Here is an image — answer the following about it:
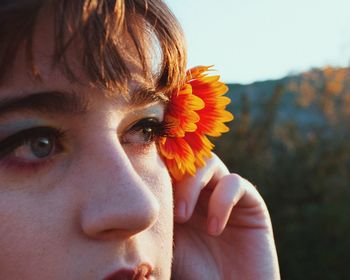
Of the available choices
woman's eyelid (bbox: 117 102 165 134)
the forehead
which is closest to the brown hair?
the forehead

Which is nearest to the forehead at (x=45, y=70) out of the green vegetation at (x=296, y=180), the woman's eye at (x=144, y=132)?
the woman's eye at (x=144, y=132)

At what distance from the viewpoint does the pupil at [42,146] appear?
5.25 feet

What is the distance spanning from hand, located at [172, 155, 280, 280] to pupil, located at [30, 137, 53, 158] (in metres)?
0.89

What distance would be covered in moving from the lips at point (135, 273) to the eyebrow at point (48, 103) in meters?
0.44

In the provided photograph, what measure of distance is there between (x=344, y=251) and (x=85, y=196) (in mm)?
8877

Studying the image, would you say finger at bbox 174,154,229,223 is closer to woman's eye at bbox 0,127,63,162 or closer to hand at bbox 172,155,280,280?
hand at bbox 172,155,280,280

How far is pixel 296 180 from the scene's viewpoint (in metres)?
11.2

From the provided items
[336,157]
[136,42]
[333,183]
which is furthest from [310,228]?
[136,42]

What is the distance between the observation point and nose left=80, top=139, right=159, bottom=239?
1508 millimetres

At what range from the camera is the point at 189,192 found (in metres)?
2.23

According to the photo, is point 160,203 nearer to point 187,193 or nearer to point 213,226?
point 187,193

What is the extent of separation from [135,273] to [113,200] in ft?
0.74

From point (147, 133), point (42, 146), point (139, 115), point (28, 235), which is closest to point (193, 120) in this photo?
point (147, 133)

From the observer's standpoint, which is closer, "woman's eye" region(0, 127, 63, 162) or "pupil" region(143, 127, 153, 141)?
"woman's eye" region(0, 127, 63, 162)
